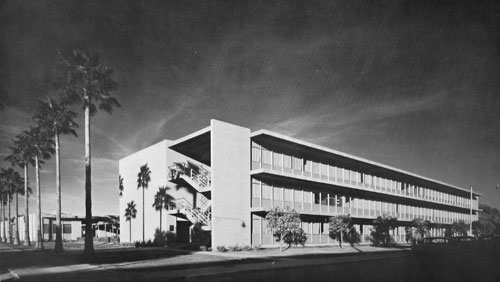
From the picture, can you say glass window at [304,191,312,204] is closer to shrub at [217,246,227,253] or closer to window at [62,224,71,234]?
shrub at [217,246,227,253]

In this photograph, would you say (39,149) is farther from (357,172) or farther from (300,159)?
(357,172)

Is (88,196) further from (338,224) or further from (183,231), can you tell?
(338,224)

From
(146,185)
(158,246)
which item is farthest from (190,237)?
(146,185)

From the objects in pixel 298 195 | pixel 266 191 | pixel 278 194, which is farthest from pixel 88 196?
pixel 298 195

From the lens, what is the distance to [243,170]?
3164 cm

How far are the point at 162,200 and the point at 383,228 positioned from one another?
26.0m

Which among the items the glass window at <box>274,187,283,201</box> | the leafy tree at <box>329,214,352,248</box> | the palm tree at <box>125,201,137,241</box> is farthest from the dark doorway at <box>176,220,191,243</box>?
the leafy tree at <box>329,214,352,248</box>

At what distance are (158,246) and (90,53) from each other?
1838cm

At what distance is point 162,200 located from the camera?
116 ft

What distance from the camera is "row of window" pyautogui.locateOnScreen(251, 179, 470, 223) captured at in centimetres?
3322

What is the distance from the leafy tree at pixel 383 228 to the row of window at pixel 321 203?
167cm

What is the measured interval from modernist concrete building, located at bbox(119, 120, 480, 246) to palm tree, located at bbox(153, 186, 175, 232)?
48 centimetres

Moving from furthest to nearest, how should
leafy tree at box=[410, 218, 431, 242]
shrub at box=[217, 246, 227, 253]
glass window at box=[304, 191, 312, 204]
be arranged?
leafy tree at box=[410, 218, 431, 242] < glass window at box=[304, 191, 312, 204] < shrub at box=[217, 246, 227, 253]

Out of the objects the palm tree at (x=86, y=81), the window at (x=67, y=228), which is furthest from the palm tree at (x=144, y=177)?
the window at (x=67, y=228)
